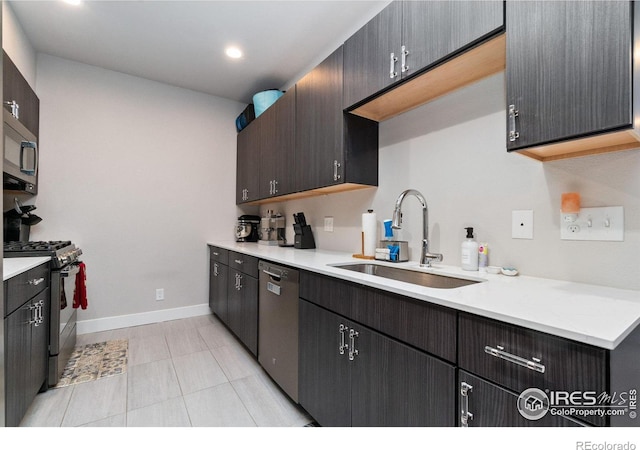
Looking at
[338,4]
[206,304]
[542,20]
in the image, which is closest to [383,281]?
[542,20]

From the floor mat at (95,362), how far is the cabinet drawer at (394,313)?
1.80 metres

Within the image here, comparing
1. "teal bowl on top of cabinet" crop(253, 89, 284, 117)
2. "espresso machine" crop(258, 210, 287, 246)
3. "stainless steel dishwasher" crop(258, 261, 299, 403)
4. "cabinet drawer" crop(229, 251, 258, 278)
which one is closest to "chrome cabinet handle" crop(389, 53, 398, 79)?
"stainless steel dishwasher" crop(258, 261, 299, 403)

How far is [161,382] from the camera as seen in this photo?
206 centimetres

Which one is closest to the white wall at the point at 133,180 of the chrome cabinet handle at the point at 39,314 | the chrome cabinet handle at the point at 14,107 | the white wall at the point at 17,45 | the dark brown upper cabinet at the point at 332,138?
the white wall at the point at 17,45

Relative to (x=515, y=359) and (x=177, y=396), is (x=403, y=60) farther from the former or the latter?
(x=177, y=396)

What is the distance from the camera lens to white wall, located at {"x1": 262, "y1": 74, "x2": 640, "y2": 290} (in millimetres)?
1126

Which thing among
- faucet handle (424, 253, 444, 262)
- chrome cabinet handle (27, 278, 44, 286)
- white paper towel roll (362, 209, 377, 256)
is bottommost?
chrome cabinet handle (27, 278, 44, 286)

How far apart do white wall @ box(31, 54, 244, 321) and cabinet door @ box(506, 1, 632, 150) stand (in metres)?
3.22

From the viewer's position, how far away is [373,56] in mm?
Answer: 1691

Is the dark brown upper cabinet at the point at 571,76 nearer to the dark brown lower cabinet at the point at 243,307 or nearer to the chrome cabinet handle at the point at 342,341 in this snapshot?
the chrome cabinet handle at the point at 342,341

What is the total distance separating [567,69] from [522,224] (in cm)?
65

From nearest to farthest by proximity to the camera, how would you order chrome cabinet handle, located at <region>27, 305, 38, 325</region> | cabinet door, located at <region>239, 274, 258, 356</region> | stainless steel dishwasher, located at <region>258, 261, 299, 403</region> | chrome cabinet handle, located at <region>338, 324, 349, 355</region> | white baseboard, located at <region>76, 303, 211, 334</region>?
chrome cabinet handle, located at <region>338, 324, 349, 355</region>
chrome cabinet handle, located at <region>27, 305, 38, 325</region>
stainless steel dishwasher, located at <region>258, 261, 299, 403</region>
cabinet door, located at <region>239, 274, 258, 356</region>
white baseboard, located at <region>76, 303, 211, 334</region>

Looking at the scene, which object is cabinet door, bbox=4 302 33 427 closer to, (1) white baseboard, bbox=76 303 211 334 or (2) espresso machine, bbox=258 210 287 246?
(1) white baseboard, bbox=76 303 211 334

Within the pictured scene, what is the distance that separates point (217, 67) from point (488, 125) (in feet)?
8.39
